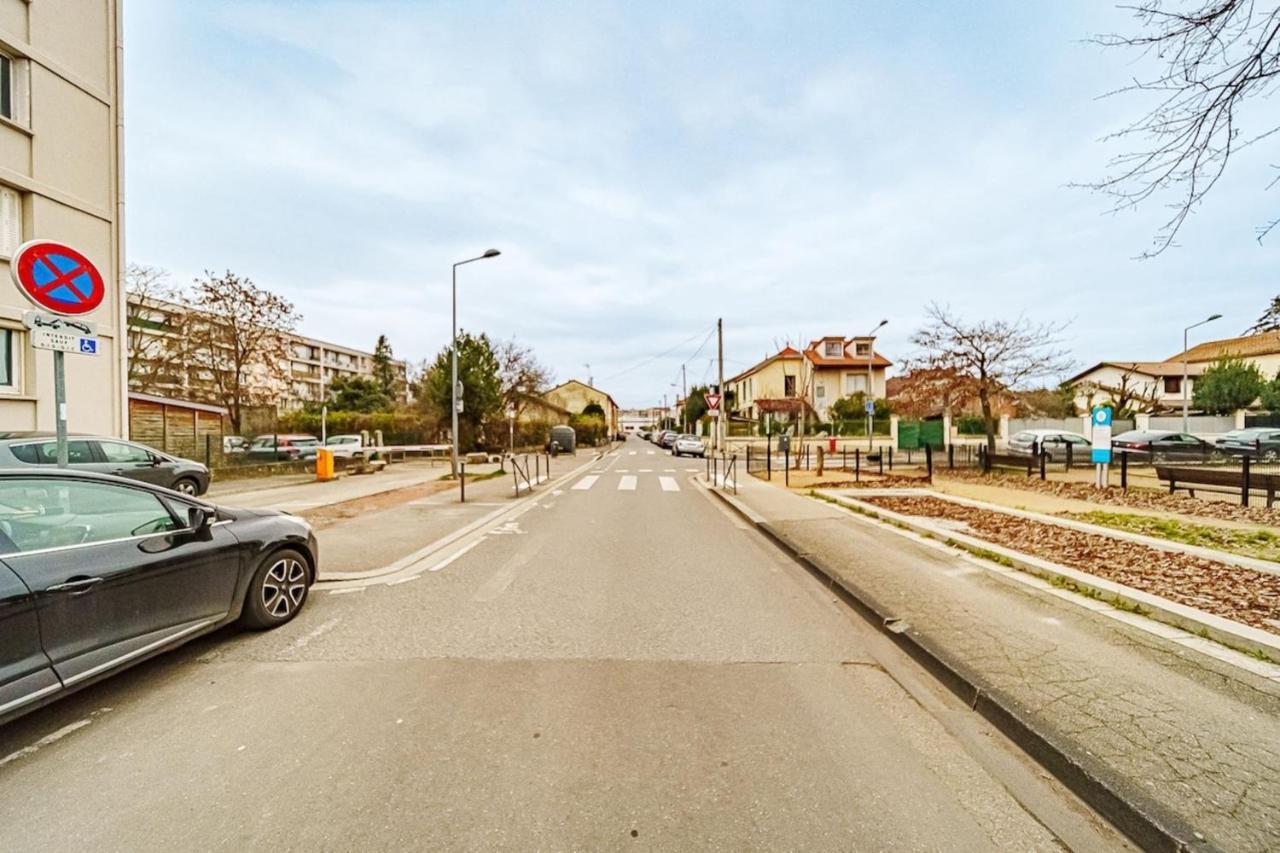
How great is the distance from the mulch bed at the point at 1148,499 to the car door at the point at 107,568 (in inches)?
533

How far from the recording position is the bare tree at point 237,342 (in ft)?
92.0

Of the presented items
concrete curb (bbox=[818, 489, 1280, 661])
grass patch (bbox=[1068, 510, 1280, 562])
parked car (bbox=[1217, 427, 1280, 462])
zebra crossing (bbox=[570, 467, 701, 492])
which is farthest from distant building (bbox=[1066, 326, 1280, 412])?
concrete curb (bbox=[818, 489, 1280, 661])

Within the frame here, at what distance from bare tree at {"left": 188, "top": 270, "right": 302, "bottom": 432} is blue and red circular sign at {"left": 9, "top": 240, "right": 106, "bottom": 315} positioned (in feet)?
86.6

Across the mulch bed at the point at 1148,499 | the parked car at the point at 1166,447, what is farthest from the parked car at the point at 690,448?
the mulch bed at the point at 1148,499

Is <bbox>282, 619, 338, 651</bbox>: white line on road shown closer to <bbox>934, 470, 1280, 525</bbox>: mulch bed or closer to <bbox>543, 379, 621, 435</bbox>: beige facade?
<bbox>934, 470, 1280, 525</bbox>: mulch bed

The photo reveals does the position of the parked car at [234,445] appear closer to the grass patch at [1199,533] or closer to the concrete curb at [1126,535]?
the concrete curb at [1126,535]

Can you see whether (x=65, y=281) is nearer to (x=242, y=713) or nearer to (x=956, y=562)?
(x=242, y=713)

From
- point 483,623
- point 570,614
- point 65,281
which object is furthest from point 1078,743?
point 65,281

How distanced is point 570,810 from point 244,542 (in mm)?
3455

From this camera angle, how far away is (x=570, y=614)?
17.7ft

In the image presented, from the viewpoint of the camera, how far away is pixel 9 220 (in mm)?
12820

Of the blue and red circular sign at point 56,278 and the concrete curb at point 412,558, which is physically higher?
the blue and red circular sign at point 56,278

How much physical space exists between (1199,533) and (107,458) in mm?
18126

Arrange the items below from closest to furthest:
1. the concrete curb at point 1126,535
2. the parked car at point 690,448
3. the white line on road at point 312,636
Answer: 1. the white line on road at point 312,636
2. the concrete curb at point 1126,535
3. the parked car at point 690,448
